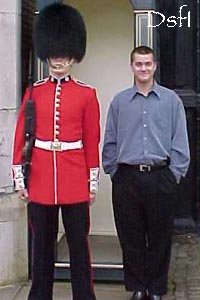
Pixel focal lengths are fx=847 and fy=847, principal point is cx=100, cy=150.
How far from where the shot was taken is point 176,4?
23.4 feet

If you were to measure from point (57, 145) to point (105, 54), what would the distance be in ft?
5.85

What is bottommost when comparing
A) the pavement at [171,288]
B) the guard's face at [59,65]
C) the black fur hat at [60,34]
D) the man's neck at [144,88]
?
the pavement at [171,288]

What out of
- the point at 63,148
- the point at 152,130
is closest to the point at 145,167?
the point at 152,130

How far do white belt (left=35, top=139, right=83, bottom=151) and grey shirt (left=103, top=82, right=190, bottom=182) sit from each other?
46cm

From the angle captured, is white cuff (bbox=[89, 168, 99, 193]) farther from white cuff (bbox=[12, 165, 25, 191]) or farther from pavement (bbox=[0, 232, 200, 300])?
pavement (bbox=[0, 232, 200, 300])

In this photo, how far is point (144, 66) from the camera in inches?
206

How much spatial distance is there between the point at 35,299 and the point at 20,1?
211 centimetres

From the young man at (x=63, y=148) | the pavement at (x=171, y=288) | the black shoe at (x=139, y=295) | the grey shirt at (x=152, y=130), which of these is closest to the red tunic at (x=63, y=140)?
the young man at (x=63, y=148)

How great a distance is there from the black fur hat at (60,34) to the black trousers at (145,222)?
87cm

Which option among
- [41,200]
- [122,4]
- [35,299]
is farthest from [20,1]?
[35,299]

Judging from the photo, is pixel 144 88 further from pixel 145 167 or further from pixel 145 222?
pixel 145 222

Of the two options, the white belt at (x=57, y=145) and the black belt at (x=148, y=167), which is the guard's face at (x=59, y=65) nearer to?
the white belt at (x=57, y=145)

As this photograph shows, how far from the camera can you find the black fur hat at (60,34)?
16.3 feet

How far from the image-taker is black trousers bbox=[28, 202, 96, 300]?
197 inches
